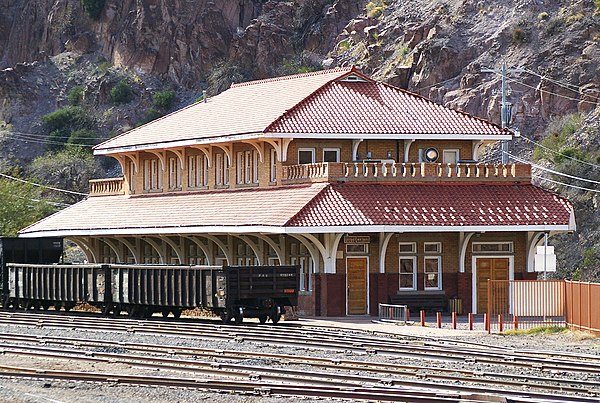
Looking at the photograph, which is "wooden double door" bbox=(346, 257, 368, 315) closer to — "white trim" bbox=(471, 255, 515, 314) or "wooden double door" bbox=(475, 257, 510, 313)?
"white trim" bbox=(471, 255, 515, 314)

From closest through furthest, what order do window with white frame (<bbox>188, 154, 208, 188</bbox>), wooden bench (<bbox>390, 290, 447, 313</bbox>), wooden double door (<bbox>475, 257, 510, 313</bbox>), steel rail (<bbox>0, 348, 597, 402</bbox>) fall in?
steel rail (<bbox>0, 348, 597, 402</bbox>) → wooden bench (<bbox>390, 290, 447, 313</bbox>) → wooden double door (<bbox>475, 257, 510, 313</bbox>) → window with white frame (<bbox>188, 154, 208, 188</bbox>)

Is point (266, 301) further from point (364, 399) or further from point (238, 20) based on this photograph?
point (238, 20)

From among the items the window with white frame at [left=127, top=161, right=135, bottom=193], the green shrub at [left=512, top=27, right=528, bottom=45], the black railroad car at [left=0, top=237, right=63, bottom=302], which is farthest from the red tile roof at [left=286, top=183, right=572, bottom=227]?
the green shrub at [left=512, top=27, right=528, bottom=45]

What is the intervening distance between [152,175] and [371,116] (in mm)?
14225

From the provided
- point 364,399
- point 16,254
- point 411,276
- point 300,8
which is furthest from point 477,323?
point 300,8

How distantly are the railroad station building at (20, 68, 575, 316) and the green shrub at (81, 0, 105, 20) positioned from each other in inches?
2499

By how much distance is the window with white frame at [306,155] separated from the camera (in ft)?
185

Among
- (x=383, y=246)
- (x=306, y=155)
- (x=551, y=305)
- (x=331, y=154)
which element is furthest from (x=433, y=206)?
(x=551, y=305)

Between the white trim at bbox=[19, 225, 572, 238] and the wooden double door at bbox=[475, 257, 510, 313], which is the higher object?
the white trim at bbox=[19, 225, 572, 238]

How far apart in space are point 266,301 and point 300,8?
72516mm

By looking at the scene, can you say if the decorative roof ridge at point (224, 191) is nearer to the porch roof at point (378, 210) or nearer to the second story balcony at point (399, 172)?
the porch roof at point (378, 210)

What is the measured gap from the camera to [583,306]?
133 ft

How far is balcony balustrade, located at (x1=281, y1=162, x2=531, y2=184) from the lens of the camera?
5309 centimetres

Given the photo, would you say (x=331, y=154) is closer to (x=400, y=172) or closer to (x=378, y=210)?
(x=400, y=172)
